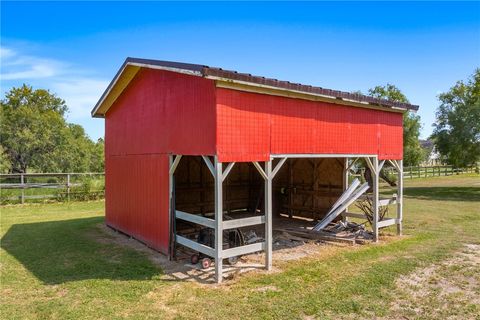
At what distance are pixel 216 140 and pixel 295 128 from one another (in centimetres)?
231

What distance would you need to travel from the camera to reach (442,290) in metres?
6.31

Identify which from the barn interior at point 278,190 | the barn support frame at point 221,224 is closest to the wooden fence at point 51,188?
the barn interior at point 278,190

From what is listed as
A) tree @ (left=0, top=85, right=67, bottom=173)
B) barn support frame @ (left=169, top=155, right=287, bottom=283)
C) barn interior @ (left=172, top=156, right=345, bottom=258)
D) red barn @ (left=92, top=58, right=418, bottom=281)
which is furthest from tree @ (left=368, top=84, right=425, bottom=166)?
barn support frame @ (left=169, top=155, right=287, bottom=283)

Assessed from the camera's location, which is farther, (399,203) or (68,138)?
(68,138)

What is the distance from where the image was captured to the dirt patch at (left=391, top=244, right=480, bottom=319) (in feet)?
18.0

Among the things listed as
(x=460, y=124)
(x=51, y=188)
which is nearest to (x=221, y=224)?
(x=51, y=188)

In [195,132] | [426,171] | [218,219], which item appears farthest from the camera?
[426,171]

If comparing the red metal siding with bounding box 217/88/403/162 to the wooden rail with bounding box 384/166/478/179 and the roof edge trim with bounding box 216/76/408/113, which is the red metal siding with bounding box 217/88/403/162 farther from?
the wooden rail with bounding box 384/166/478/179

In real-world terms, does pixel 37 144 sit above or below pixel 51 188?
above

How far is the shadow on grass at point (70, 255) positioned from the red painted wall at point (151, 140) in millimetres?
998

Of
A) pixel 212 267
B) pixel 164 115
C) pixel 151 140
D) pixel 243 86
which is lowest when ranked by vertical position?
pixel 212 267

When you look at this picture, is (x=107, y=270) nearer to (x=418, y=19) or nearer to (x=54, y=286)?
(x=54, y=286)

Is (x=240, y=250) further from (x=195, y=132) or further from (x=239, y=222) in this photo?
(x=195, y=132)

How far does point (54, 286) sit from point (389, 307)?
19.3 ft
